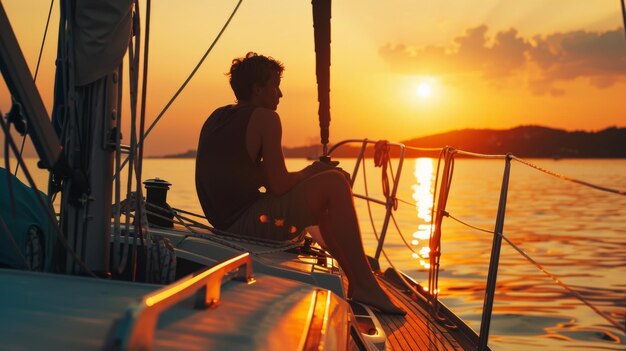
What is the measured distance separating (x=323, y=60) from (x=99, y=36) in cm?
216

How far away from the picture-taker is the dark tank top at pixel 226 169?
12.3 ft

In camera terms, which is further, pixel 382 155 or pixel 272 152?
pixel 382 155

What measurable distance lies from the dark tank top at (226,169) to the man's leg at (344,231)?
269mm

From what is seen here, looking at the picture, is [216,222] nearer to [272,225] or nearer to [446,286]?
[272,225]

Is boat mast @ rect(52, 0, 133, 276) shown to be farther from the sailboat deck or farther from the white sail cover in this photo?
the sailboat deck

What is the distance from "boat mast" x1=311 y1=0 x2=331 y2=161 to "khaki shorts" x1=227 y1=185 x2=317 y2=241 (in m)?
0.44

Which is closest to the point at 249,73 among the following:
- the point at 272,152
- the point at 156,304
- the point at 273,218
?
the point at 272,152

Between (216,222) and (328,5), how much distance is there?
1189mm

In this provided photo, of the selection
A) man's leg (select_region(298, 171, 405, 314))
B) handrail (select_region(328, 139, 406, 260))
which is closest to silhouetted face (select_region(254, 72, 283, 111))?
man's leg (select_region(298, 171, 405, 314))

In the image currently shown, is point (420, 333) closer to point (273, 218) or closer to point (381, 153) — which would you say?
point (273, 218)

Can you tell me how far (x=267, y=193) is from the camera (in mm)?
3865

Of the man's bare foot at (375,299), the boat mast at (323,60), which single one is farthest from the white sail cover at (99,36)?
the man's bare foot at (375,299)

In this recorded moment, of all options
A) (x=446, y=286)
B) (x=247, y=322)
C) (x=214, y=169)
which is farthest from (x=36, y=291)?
(x=446, y=286)

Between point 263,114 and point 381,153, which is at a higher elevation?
point 263,114
